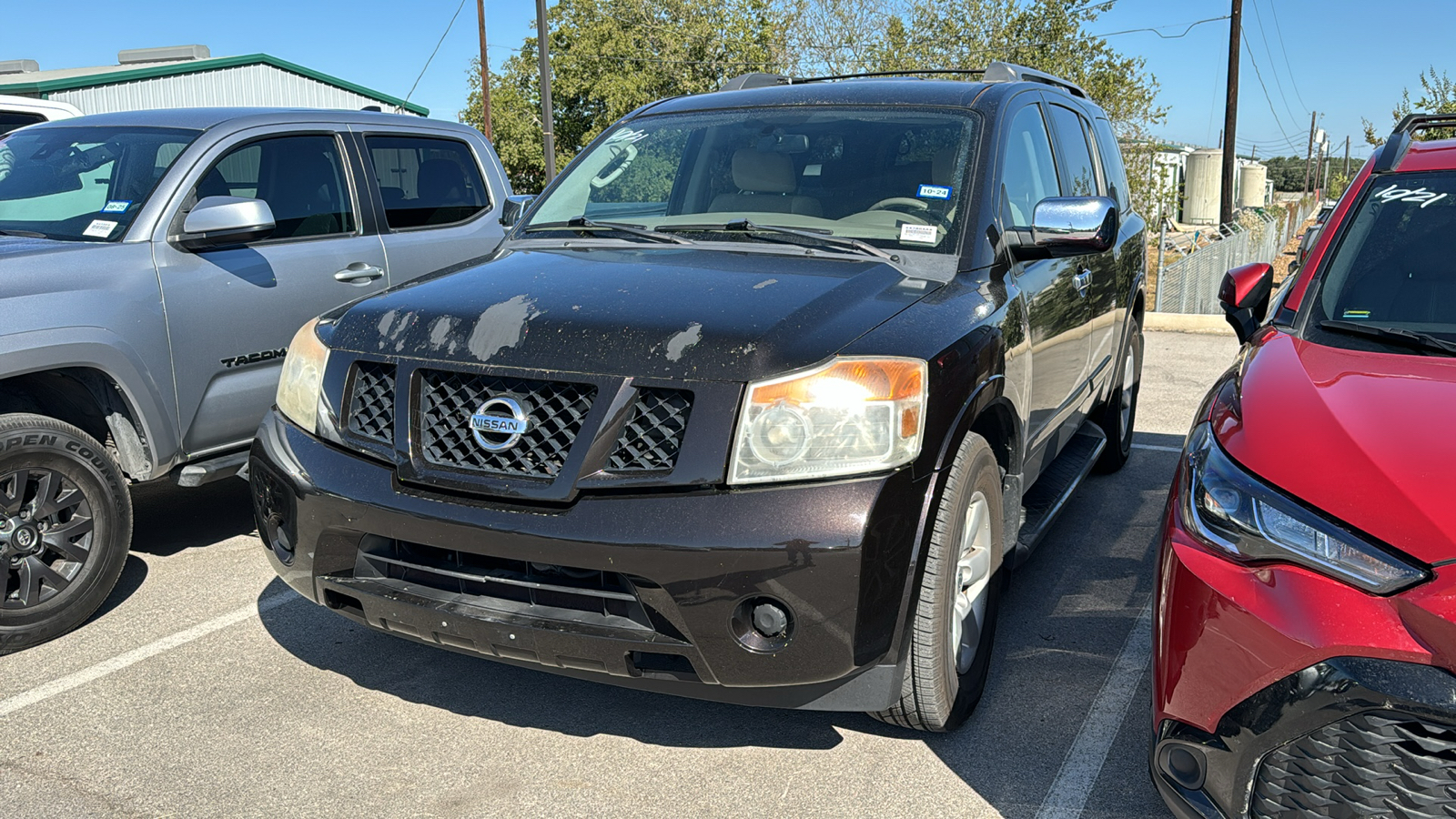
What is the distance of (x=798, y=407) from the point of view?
266 cm

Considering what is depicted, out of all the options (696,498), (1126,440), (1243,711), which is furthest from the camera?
A: (1126,440)

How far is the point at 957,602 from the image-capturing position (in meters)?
3.21

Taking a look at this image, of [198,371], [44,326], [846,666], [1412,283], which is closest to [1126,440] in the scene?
A: [1412,283]

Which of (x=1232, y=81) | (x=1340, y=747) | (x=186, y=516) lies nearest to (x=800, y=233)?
(x=1340, y=747)

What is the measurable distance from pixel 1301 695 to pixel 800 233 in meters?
2.15

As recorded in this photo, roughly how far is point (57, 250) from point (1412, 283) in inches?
176

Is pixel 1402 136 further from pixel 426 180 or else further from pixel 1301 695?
pixel 426 180

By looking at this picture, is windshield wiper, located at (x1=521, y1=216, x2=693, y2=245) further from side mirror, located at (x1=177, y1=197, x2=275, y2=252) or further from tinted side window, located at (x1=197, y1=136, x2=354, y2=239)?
tinted side window, located at (x1=197, y1=136, x2=354, y2=239)

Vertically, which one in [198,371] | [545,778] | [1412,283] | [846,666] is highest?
[1412,283]

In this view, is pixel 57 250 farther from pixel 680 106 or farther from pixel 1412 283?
pixel 1412 283

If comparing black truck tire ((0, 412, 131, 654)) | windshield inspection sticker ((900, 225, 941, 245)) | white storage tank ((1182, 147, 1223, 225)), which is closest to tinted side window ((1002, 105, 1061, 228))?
windshield inspection sticker ((900, 225, 941, 245))

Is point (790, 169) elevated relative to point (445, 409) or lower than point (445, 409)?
elevated

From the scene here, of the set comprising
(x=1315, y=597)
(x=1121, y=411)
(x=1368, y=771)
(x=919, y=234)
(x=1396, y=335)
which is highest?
(x=919, y=234)

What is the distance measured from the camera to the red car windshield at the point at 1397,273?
298cm
